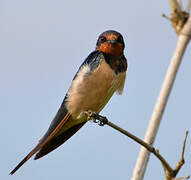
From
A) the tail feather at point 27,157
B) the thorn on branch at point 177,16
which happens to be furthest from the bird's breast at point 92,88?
the thorn on branch at point 177,16

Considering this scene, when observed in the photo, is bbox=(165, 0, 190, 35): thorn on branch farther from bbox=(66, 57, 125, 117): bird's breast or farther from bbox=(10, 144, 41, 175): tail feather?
bbox=(66, 57, 125, 117): bird's breast

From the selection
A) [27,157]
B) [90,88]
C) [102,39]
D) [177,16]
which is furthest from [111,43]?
[177,16]

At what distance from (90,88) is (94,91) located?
0.04 m

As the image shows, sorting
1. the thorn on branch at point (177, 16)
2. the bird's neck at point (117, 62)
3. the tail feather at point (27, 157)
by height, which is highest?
the bird's neck at point (117, 62)

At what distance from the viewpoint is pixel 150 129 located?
1.55m

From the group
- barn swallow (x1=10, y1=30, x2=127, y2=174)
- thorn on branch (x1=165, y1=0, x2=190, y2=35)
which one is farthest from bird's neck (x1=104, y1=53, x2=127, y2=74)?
thorn on branch (x1=165, y1=0, x2=190, y2=35)

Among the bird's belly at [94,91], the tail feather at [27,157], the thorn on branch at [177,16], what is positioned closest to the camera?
the thorn on branch at [177,16]

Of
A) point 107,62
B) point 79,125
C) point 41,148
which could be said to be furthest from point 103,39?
point 41,148

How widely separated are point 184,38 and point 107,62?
6.25 ft

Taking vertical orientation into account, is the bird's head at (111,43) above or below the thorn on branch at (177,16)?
above

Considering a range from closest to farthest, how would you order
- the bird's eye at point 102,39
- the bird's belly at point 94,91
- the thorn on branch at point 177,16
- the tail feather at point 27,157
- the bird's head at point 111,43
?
the thorn on branch at point 177,16
the tail feather at point 27,157
the bird's belly at point 94,91
the bird's head at point 111,43
the bird's eye at point 102,39

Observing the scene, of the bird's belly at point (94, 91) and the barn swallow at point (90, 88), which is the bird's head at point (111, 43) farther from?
the bird's belly at point (94, 91)

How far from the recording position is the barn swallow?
333cm

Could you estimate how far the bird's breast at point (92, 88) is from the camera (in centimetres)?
330
